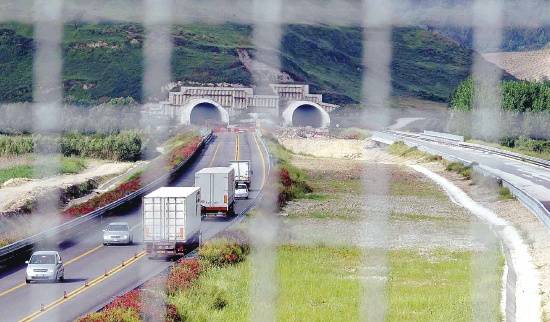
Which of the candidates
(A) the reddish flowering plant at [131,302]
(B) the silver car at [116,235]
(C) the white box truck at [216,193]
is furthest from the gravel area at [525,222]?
(B) the silver car at [116,235]

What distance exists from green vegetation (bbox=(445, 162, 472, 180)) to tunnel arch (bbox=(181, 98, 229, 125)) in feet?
43.4

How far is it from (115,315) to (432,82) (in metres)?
2.98

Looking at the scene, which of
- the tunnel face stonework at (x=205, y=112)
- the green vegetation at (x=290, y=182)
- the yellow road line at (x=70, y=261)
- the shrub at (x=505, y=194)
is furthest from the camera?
the shrub at (x=505, y=194)

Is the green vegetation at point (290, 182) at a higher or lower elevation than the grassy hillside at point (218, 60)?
lower

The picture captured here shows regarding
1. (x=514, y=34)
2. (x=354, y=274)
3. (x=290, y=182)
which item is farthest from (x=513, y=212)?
(x=514, y=34)

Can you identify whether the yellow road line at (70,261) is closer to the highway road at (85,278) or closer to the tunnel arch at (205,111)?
the highway road at (85,278)

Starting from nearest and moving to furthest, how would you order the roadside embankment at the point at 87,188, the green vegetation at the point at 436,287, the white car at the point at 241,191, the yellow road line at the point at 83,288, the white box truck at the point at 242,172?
the green vegetation at the point at 436,287 < the yellow road line at the point at 83,288 < the roadside embankment at the point at 87,188 < the white car at the point at 241,191 < the white box truck at the point at 242,172

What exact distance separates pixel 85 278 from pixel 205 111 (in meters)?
6.75

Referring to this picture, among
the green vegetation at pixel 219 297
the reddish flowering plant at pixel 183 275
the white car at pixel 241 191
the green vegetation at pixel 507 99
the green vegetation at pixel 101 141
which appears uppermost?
the green vegetation at pixel 507 99

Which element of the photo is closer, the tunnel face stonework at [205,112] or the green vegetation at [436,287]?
the tunnel face stonework at [205,112]

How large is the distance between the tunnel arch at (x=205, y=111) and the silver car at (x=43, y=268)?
4.87 m

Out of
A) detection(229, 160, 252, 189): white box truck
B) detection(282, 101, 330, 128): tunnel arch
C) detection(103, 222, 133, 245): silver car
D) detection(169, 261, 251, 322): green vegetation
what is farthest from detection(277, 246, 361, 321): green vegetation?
detection(229, 160, 252, 189): white box truck

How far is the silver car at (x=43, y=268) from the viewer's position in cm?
1008

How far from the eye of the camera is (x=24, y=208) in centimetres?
A: 2117
